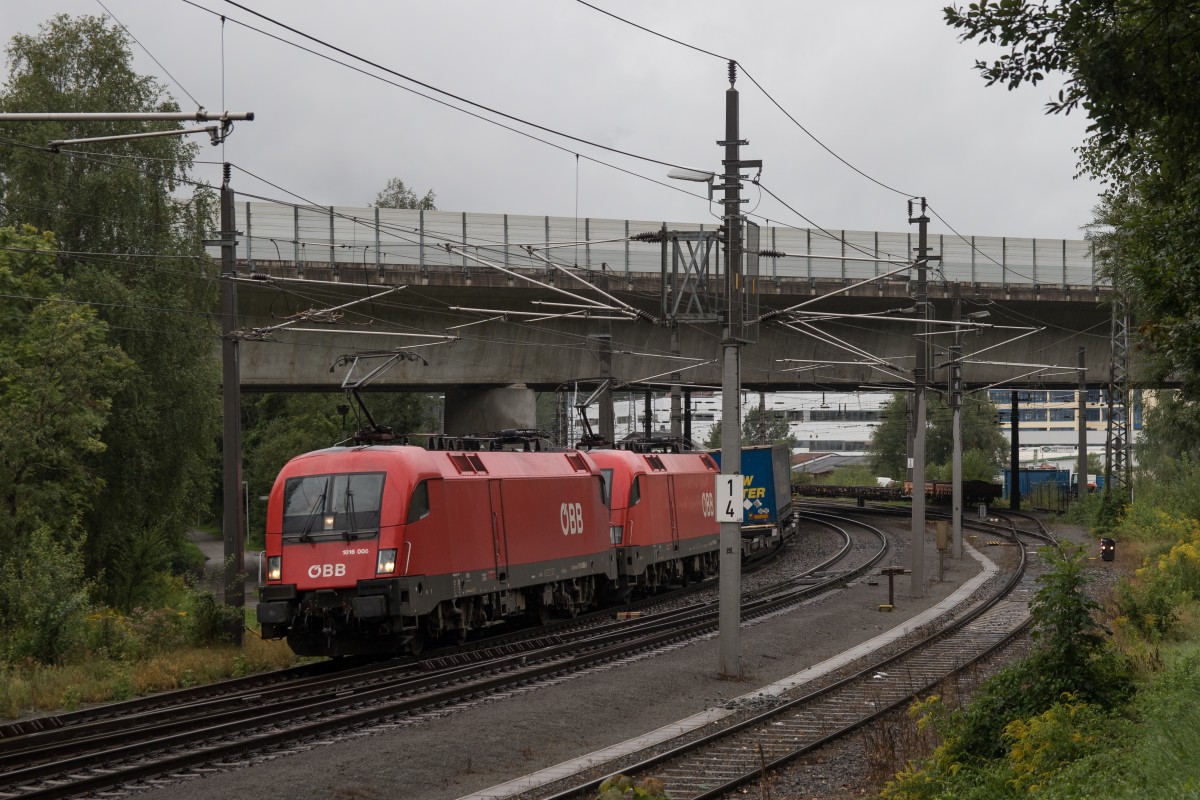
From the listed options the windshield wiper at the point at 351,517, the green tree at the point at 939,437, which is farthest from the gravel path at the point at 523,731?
the green tree at the point at 939,437

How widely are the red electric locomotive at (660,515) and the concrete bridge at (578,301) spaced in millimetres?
2767

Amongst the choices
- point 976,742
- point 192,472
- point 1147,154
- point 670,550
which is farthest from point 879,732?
point 192,472

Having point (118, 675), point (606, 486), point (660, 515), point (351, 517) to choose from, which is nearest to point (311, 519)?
point (351, 517)

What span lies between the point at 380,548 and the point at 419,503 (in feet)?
3.05

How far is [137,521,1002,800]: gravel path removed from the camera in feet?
37.8

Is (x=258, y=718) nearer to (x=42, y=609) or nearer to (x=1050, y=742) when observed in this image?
(x=42, y=609)

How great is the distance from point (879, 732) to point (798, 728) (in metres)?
0.95

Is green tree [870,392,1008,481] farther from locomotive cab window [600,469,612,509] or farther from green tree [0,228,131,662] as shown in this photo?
green tree [0,228,131,662]

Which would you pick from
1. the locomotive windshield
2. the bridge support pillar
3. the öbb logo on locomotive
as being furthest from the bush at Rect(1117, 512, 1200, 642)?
the bridge support pillar

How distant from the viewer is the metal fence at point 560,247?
31.5 m

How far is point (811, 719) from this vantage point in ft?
49.1

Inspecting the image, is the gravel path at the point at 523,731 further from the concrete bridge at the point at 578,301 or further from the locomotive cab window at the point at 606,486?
the concrete bridge at the point at 578,301

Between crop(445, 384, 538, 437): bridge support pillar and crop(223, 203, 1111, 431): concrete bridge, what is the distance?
0.25m

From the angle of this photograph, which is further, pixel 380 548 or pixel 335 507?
pixel 335 507
